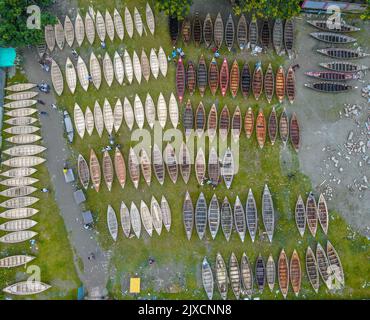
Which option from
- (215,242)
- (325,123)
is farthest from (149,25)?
(215,242)

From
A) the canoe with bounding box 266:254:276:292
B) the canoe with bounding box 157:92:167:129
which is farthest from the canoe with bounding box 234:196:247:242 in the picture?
the canoe with bounding box 157:92:167:129

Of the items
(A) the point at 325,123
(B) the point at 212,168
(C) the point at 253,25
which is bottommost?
(B) the point at 212,168

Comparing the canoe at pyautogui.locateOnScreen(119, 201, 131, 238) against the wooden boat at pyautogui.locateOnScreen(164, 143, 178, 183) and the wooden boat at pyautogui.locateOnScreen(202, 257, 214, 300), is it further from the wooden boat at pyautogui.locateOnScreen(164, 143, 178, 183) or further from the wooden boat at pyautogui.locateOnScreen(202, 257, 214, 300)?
the wooden boat at pyautogui.locateOnScreen(202, 257, 214, 300)

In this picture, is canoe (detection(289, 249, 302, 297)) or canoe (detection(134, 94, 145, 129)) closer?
canoe (detection(289, 249, 302, 297))

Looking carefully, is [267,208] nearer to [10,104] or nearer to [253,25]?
[253,25]

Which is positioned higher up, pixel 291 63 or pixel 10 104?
pixel 291 63

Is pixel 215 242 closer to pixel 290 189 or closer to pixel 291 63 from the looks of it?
pixel 290 189
